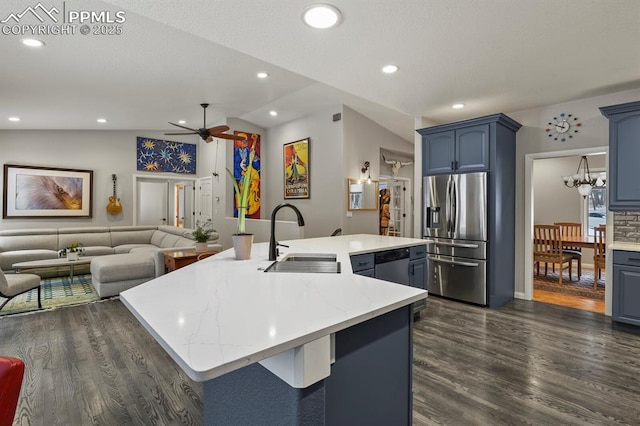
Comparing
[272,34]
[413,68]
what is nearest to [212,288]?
[272,34]

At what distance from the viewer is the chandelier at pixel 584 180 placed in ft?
18.5

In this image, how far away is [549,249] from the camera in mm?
5203

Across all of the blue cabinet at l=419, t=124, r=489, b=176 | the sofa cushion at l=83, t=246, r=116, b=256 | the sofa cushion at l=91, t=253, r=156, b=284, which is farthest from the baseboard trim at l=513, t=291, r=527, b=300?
the sofa cushion at l=83, t=246, r=116, b=256

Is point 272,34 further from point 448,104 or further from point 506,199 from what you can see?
point 506,199

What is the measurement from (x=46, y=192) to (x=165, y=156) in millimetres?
2344

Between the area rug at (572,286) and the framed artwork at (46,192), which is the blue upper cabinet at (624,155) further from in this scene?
the framed artwork at (46,192)

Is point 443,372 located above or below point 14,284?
below

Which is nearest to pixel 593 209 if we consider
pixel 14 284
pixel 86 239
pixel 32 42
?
pixel 32 42

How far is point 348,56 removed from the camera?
8.85 feet

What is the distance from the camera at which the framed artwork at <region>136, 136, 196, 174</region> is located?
7.38 meters

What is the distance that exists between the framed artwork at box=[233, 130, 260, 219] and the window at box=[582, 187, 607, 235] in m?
6.82

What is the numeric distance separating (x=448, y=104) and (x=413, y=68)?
53.6 inches

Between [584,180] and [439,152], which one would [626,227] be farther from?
[584,180]

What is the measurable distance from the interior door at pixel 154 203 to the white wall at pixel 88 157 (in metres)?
1.28
